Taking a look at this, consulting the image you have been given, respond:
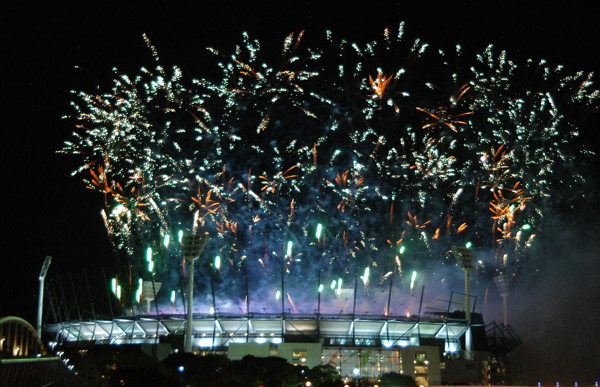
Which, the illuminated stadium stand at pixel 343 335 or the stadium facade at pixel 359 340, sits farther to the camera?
A: the illuminated stadium stand at pixel 343 335

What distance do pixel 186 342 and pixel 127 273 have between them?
960 inches

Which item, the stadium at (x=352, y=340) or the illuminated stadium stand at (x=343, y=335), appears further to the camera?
the illuminated stadium stand at (x=343, y=335)

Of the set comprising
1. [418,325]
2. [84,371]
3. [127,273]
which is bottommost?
[84,371]

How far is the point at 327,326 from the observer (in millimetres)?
81375

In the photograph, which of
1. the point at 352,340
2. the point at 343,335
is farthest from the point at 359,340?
the point at 343,335

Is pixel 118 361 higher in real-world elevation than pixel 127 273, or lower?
lower

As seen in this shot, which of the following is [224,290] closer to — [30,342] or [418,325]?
[418,325]

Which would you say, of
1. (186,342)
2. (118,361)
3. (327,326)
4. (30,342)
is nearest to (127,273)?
(186,342)

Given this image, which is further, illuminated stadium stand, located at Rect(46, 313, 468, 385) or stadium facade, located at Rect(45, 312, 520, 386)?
illuminated stadium stand, located at Rect(46, 313, 468, 385)

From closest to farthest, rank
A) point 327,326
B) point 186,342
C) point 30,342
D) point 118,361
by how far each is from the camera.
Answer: point 30,342, point 118,361, point 186,342, point 327,326

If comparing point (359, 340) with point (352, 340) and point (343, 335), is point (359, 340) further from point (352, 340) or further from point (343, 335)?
point (343, 335)

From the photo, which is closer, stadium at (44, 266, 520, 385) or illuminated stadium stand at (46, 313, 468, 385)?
stadium at (44, 266, 520, 385)

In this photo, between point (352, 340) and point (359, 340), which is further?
point (359, 340)

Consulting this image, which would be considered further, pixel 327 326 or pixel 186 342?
pixel 327 326
